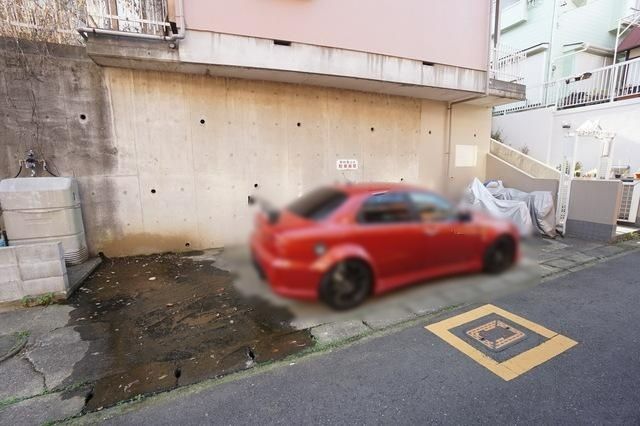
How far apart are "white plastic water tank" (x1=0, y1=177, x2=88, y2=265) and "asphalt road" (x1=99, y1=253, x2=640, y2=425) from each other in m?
5.03

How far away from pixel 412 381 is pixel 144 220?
22.0 feet

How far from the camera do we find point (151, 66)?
6.02 meters

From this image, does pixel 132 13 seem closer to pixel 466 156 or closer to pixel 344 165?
pixel 344 165

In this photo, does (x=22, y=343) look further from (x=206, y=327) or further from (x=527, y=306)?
(x=527, y=306)

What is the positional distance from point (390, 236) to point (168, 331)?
538 cm

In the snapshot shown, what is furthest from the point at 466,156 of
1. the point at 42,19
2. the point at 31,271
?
the point at 42,19

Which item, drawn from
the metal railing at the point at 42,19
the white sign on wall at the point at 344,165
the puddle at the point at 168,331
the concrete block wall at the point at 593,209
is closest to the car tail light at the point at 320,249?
the white sign on wall at the point at 344,165

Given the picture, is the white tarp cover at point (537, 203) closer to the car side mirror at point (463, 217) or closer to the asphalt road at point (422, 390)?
the car side mirror at point (463, 217)

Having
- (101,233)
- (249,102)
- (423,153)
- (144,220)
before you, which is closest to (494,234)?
(423,153)

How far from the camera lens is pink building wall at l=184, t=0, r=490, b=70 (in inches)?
68.1

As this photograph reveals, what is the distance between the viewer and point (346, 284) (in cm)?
57

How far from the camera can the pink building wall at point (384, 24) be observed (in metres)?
1.73

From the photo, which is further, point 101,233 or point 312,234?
point 101,233

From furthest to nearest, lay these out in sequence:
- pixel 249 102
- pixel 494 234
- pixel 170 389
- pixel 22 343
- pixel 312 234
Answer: pixel 22 343
pixel 170 389
pixel 249 102
pixel 494 234
pixel 312 234
